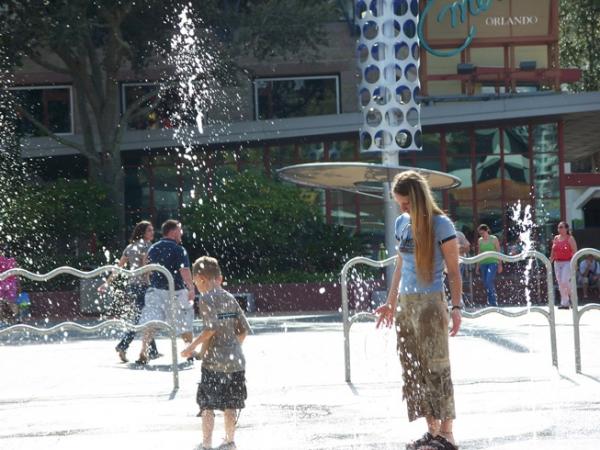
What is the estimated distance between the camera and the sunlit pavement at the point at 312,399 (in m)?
8.53

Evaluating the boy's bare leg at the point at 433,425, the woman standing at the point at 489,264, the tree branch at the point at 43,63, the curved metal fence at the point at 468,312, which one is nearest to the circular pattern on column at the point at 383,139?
the woman standing at the point at 489,264

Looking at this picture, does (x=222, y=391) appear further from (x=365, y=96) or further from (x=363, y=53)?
(x=363, y=53)

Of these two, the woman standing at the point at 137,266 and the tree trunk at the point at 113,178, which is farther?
the tree trunk at the point at 113,178

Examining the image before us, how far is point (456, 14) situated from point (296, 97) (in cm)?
535

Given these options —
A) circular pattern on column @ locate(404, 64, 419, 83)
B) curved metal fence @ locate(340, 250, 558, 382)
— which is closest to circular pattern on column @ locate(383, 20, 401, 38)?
circular pattern on column @ locate(404, 64, 419, 83)

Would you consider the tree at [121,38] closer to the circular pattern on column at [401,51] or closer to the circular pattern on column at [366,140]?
the circular pattern on column at [401,51]

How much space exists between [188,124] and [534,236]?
1021 centimetres

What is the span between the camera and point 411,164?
36.5 metres

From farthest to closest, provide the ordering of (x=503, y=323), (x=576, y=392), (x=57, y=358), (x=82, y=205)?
(x=82, y=205)
(x=503, y=323)
(x=57, y=358)
(x=576, y=392)

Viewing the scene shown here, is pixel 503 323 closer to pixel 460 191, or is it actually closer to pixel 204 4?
pixel 204 4

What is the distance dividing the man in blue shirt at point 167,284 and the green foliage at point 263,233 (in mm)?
14402

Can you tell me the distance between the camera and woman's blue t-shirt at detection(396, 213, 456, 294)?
25.3 ft

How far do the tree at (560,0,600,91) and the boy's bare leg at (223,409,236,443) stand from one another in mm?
42165

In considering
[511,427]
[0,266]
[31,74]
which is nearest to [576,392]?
[511,427]
